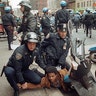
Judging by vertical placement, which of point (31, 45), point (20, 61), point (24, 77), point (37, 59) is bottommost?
point (24, 77)

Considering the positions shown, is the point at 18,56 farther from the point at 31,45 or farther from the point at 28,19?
the point at 28,19

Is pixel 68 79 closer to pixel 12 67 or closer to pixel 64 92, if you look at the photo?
pixel 64 92

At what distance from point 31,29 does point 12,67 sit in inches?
68.2

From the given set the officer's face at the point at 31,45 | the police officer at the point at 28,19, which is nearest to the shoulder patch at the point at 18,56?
the officer's face at the point at 31,45

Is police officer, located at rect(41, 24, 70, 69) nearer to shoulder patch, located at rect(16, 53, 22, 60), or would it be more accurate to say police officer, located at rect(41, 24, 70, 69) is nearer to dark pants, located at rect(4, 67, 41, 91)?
dark pants, located at rect(4, 67, 41, 91)

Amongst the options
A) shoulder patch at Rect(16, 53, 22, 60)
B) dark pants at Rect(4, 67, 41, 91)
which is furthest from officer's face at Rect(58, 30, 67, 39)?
shoulder patch at Rect(16, 53, 22, 60)

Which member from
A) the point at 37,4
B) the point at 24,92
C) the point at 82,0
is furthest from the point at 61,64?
the point at 37,4

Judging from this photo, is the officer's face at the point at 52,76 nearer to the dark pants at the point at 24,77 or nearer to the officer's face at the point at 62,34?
the dark pants at the point at 24,77

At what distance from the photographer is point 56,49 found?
636 centimetres

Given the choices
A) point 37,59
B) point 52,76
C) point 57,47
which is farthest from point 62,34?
point 52,76

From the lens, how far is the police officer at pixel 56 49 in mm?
6312

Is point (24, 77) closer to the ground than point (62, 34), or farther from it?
closer to the ground

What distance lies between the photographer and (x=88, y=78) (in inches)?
205

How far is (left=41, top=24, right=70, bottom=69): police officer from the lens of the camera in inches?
249
